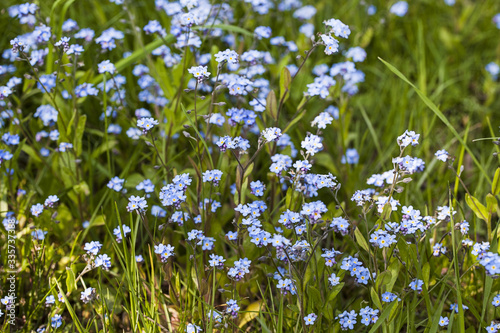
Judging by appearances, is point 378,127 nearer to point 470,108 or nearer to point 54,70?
point 470,108

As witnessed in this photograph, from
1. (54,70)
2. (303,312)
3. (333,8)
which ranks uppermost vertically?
(333,8)

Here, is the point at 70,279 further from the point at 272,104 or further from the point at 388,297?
the point at 388,297

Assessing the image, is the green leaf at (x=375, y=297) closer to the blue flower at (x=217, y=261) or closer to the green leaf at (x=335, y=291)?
the green leaf at (x=335, y=291)

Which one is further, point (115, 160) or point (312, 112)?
point (312, 112)

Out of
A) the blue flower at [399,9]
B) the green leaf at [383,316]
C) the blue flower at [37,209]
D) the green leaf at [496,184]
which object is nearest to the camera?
the green leaf at [383,316]

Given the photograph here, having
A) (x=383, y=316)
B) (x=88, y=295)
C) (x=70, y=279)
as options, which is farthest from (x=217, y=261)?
(x=383, y=316)

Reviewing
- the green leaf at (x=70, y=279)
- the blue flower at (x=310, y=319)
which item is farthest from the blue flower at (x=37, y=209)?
the blue flower at (x=310, y=319)

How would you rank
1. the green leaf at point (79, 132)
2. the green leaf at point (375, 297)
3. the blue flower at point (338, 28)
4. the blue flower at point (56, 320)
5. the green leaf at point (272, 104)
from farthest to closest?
the green leaf at point (79, 132) < the green leaf at point (272, 104) < the blue flower at point (338, 28) < the blue flower at point (56, 320) < the green leaf at point (375, 297)

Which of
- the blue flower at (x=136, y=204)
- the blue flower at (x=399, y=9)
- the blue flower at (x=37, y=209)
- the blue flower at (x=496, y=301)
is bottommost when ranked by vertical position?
the blue flower at (x=496, y=301)

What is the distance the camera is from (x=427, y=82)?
5.34 meters

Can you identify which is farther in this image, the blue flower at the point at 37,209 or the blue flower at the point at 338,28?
the blue flower at the point at 37,209

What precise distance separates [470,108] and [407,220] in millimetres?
2686

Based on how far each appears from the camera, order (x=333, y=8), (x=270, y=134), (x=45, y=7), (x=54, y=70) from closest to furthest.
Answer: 1. (x=270, y=134)
2. (x=54, y=70)
3. (x=45, y=7)
4. (x=333, y=8)

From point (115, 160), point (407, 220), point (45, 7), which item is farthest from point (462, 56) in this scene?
point (45, 7)
